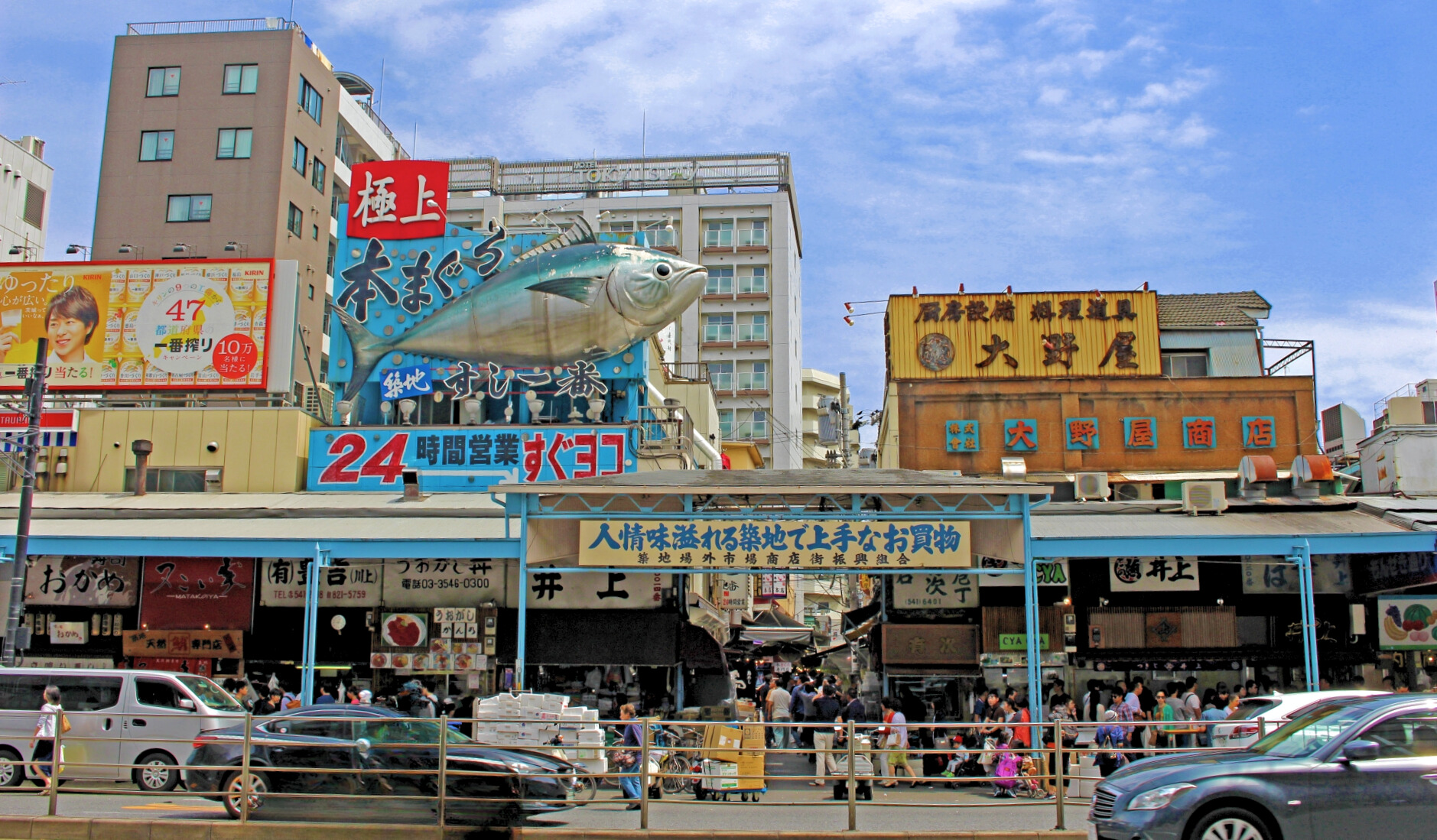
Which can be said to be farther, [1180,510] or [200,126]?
[200,126]

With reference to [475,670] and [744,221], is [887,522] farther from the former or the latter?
[744,221]

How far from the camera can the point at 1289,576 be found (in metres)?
23.3

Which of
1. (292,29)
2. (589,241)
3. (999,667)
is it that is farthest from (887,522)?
(292,29)

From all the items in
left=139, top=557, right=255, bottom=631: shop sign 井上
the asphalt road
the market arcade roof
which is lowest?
the asphalt road

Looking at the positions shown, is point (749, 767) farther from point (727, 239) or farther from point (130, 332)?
point (727, 239)

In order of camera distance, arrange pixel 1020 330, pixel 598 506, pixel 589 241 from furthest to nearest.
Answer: pixel 1020 330 → pixel 589 241 → pixel 598 506

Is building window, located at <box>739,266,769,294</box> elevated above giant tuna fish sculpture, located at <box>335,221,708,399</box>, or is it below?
above

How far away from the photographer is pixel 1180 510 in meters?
23.7

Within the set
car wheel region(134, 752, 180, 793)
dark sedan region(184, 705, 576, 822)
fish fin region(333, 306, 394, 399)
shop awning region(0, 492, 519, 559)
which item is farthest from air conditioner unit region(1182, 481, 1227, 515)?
fish fin region(333, 306, 394, 399)

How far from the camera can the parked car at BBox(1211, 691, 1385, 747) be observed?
44.4ft

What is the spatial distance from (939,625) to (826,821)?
10795 mm

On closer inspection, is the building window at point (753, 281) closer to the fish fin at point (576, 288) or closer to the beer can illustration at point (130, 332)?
the fish fin at point (576, 288)

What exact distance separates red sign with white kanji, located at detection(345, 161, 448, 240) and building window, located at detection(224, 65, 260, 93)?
22548 millimetres

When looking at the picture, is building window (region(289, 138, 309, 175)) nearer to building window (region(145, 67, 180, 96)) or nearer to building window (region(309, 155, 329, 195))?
building window (region(309, 155, 329, 195))
